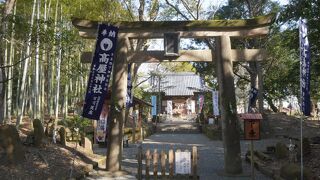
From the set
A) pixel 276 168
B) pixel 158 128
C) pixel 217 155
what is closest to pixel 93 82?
pixel 276 168

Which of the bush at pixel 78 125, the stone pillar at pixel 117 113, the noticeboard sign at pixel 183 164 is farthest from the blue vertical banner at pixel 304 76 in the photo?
the bush at pixel 78 125

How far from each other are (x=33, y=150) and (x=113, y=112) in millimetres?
2181

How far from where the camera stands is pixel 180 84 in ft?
168

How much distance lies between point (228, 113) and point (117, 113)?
277 centimetres

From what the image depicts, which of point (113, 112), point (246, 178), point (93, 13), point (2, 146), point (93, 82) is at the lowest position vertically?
point (246, 178)

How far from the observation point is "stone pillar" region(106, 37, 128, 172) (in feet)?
33.0

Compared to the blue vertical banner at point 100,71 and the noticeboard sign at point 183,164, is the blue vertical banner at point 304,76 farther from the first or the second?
the blue vertical banner at point 100,71

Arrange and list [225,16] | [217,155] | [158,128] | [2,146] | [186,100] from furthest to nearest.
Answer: [186,100] < [158,128] < [225,16] < [217,155] < [2,146]

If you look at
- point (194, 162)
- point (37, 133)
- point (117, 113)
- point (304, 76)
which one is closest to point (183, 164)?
point (194, 162)

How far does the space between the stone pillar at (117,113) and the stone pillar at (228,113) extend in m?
2.47

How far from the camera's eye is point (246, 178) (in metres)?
9.20

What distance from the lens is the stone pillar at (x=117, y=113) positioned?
10055 mm

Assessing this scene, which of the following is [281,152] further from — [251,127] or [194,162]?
[194,162]

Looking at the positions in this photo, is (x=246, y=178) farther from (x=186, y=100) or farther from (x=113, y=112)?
(x=186, y=100)
